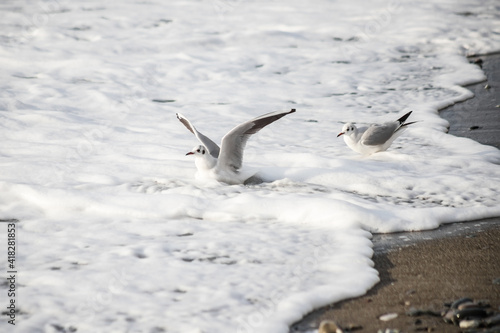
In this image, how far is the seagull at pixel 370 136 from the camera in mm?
5670

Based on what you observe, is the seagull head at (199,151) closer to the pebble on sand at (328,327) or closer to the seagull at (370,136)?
the seagull at (370,136)

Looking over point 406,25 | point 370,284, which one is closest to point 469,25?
point 406,25

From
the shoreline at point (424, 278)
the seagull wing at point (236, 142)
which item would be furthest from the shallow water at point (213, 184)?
the seagull wing at point (236, 142)

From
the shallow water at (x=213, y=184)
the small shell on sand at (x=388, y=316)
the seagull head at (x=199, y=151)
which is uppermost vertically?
the seagull head at (x=199, y=151)

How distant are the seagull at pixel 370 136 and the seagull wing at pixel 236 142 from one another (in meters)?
1.12

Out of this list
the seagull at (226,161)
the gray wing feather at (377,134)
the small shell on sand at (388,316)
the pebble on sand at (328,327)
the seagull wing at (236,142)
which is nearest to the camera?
the pebble on sand at (328,327)

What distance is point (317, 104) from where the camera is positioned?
26.6 ft

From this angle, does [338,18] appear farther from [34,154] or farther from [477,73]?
[34,154]

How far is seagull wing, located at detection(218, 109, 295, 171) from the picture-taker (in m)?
4.83

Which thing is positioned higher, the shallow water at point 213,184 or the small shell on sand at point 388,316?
the small shell on sand at point 388,316

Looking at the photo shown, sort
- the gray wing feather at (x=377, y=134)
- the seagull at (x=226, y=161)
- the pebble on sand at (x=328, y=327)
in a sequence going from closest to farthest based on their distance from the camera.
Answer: the pebble on sand at (x=328, y=327)
the seagull at (x=226, y=161)
the gray wing feather at (x=377, y=134)

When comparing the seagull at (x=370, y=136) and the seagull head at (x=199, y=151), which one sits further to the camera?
the seagull at (x=370, y=136)

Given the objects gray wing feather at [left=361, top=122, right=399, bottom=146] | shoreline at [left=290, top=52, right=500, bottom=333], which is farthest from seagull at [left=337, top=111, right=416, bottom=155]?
shoreline at [left=290, top=52, right=500, bottom=333]

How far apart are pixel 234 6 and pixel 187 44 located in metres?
4.42
